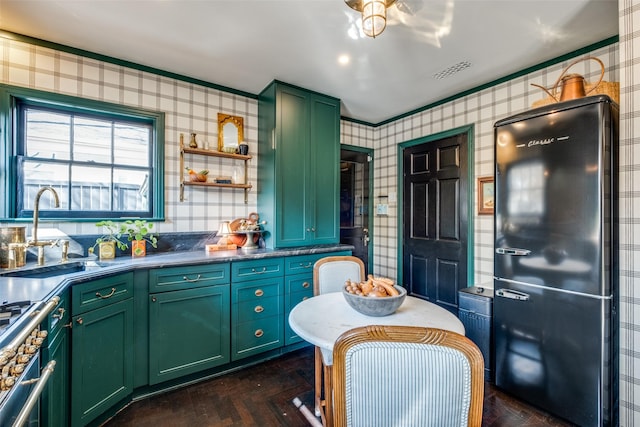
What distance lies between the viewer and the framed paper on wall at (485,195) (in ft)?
9.60

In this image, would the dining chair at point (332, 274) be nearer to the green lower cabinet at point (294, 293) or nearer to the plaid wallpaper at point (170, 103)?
the green lower cabinet at point (294, 293)

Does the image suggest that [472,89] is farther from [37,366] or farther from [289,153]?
[37,366]

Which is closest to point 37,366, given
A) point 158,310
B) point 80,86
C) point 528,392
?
point 158,310

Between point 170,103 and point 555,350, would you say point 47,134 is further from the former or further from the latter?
point 555,350

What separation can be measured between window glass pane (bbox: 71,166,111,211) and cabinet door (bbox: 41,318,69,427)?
1.32 meters

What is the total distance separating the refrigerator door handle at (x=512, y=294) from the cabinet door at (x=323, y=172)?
1720 mm

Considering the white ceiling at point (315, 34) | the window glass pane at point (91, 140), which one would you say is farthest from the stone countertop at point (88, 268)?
the white ceiling at point (315, 34)

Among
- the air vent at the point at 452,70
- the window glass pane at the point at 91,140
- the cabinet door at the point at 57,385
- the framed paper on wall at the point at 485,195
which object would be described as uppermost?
the air vent at the point at 452,70

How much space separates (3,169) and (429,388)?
306cm

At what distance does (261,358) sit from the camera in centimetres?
261

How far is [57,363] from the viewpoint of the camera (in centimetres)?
146

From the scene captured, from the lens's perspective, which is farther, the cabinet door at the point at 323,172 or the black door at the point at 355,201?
the black door at the point at 355,201

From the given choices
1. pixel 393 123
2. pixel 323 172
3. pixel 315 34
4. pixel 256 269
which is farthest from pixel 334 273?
pixel 393 123

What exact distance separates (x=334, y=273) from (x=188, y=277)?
44.7 inches
